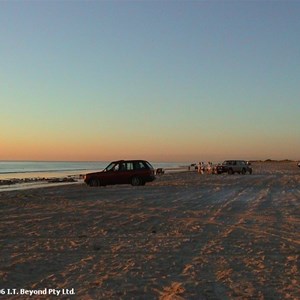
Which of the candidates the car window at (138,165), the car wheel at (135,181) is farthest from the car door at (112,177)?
the car window at (138,165)

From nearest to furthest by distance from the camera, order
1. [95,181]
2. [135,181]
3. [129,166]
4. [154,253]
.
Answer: [154,253] → [95,181] → [135,181] → [129,166]

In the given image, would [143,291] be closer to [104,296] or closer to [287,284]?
[104,296]

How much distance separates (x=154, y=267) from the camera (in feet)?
22.4

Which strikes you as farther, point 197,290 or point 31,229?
point 31,229

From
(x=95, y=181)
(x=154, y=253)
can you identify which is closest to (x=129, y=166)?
(x=95, y=181)

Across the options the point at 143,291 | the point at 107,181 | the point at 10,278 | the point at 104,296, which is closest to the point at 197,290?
the point at 143,291

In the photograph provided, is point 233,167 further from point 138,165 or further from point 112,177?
point 112,177

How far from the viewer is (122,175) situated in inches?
1121

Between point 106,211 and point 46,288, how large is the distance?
28.1ft

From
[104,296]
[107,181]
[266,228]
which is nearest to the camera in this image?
[104,296]

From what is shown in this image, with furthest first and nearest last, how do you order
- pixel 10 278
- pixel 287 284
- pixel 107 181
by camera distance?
pixel 107 181, pixel 10 278, pixel 287 284

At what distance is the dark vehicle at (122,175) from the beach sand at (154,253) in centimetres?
1420

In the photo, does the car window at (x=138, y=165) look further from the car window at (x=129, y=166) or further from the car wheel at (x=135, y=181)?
the car wheel at (x=135, y=181)

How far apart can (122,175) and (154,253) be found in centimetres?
2069
